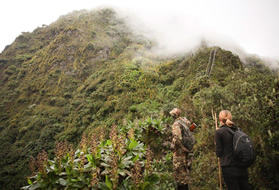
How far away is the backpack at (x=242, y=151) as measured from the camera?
9.05ft

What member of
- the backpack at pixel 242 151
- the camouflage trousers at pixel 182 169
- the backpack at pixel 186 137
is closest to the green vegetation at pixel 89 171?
the camouflage trousers at pixel 182 169

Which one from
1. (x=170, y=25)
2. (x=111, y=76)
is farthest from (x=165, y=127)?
(x=170, y=25)

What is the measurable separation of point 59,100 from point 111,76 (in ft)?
36.2

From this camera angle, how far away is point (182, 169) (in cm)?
401

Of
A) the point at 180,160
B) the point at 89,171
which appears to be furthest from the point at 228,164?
the point at 89,171

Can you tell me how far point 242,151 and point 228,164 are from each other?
0.35 metres

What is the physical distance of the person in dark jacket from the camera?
2908 mm

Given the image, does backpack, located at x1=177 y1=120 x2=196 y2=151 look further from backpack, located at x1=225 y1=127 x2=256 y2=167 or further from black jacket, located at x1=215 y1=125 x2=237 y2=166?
backpack, located at x1=225 y1=127 x2=256 y2=167

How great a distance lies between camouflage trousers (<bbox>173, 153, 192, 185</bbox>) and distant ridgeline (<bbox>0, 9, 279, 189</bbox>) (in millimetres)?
1420

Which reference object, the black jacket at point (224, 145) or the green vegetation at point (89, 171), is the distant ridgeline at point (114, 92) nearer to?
the black jacket at point (224, 145)

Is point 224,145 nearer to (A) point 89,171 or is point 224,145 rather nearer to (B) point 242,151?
(B) point 242,151

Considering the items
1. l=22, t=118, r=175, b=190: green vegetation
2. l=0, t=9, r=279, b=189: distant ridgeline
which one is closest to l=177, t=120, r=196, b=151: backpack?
l=22, t=118, r=175, b=190: green vegetation

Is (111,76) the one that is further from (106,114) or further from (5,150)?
(5,150)

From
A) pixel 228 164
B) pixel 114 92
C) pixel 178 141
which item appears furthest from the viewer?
pixel 114 92
